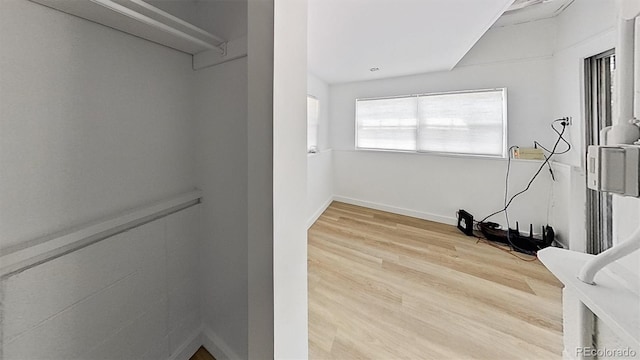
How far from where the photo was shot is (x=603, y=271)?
0.65m

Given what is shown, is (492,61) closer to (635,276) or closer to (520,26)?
(520,26)

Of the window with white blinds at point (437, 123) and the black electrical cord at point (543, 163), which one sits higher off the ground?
the window with white blinds at point (437, 123)

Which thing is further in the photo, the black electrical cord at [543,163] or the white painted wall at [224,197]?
the black electrical cord at [543,163]

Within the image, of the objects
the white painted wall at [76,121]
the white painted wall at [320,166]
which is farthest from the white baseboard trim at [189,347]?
the white painted wall at [320,166]

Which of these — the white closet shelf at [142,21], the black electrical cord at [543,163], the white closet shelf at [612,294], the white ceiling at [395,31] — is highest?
the white ceiling at [395,31]

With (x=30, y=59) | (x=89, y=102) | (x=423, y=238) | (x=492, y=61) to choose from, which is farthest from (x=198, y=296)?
(x=492, y=61)

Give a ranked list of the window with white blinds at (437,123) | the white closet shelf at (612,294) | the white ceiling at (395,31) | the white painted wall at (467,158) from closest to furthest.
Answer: the white closet shelf at (612,294)
the white ceiling at (395,31)
the white painted wall at (467,158)
the window with white blinds at (437,123)

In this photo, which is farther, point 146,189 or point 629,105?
point 146,189

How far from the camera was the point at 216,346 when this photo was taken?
53.5 inches

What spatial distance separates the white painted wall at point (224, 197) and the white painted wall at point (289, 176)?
Answer: 358 millimetres

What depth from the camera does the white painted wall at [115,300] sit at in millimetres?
796

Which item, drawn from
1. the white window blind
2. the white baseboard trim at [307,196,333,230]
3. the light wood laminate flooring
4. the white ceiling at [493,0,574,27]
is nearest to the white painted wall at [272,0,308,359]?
the light wood laminate flooring

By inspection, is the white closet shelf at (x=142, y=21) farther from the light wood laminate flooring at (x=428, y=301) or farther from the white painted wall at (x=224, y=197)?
the light wood laminate flooring at (x=428, y=301)

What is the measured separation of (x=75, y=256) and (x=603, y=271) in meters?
1.80
